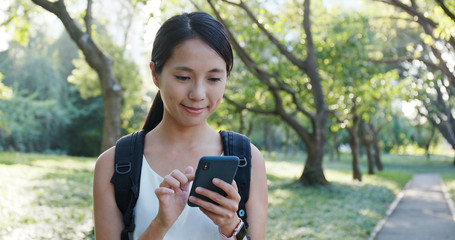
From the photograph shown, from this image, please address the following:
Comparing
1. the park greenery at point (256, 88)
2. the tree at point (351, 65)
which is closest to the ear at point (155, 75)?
the park greenery at point (256, 88)

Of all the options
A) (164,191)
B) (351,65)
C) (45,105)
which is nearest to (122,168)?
(164,191)

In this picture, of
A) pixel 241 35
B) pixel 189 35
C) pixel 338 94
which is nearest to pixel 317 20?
pixel 338 94

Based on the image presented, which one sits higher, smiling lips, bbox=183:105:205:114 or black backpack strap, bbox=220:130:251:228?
smiling lips, bbox=183:105:205:114

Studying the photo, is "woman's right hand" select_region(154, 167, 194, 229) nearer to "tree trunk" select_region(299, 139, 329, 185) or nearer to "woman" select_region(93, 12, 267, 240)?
"woman" select_region(93, 12, 267, 240)

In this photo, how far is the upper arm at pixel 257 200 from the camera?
2.09 metres

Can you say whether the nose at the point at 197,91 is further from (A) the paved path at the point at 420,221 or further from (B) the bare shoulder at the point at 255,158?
(A) the paved path at the point at 420,221

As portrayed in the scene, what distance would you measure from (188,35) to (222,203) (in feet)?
2.39

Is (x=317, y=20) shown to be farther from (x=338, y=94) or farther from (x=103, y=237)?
(x=103, y=237)

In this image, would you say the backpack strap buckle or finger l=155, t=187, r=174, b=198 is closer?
finger l=155, t=187, r=174, b=198

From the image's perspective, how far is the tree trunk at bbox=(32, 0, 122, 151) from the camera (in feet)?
25.5

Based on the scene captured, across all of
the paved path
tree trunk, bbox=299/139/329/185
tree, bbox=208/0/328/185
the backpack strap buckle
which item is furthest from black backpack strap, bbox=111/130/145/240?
tree trunk, bbox=299/139/329/185

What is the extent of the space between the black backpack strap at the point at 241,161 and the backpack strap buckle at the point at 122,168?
0.43 m

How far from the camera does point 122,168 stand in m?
1.99

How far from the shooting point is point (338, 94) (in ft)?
58.1
